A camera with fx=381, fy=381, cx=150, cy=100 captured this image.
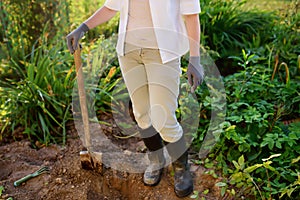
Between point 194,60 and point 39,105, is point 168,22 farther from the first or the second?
point 39,105

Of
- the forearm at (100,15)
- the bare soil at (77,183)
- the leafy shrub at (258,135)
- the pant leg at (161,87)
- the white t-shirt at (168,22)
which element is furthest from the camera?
the bare soil at (77,183)

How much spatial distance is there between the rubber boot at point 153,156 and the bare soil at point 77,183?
0.04m

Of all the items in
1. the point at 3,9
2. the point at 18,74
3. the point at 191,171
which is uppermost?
the point at 3,9

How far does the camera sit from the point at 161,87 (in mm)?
1841

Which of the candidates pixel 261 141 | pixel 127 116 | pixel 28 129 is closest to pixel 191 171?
pixel 261 141

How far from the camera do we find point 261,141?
92.2 inches

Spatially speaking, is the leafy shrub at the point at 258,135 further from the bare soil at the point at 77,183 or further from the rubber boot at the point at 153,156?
the rubber boot at the point at 153,156

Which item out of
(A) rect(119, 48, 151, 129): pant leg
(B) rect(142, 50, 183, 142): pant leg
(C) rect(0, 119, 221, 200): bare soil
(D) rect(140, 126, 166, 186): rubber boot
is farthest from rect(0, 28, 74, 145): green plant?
(B) rect(142, 50, 183, 142): pant leg

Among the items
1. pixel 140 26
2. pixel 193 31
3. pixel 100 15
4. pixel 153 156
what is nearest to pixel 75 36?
pixel 100 15

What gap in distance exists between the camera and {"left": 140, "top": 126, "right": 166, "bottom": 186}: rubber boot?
2167 mm

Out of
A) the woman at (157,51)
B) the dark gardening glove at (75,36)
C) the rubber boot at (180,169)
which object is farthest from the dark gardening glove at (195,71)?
the dark gardening glove at (75,36)

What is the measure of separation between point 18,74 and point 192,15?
1908 millimetres

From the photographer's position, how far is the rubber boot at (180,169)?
83.3 inches

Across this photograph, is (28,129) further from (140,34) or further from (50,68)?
(140,34)
